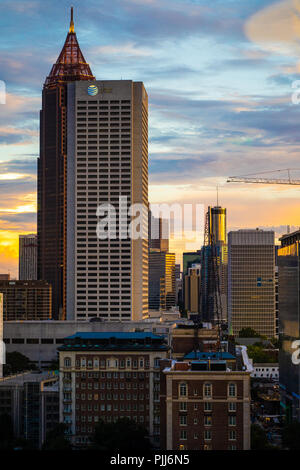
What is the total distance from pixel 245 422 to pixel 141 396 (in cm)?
3097

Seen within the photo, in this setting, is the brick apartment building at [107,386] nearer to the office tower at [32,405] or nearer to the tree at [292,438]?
the office tower at [32,405]

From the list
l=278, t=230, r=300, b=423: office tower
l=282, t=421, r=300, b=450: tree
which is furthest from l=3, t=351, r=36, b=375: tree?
l=282, t=421, r=300, b=450: tree

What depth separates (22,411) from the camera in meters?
121

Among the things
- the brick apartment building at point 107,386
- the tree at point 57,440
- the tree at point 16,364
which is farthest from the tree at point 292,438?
the tree at point 16,364

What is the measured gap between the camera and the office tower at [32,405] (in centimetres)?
11338

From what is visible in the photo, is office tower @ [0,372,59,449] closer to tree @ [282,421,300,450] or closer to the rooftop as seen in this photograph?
the rooftop

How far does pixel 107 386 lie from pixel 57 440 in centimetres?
2027

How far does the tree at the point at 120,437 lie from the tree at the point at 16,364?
82.5 metres

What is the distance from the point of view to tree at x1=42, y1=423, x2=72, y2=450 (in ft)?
289

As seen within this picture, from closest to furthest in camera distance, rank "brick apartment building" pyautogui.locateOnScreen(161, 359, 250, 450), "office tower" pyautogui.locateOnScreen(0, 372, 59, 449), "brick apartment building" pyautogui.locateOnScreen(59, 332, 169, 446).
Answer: "brick apartment building" pyautogui.locateOnScreen(161, 359, 250, 450), "brick apartment building" pyautogui.locateOnScreen(59, 332, 169, 446), "office tower" pyautogui.locateOnScreen(0, 372, 59, 449)

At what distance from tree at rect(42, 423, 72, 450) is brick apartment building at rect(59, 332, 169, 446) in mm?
3461

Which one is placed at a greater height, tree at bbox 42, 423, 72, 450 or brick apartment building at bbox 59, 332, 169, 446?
brick apartment building at bbox 59, 332, 169, 446

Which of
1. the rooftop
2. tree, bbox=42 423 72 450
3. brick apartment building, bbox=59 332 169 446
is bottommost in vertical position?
tree, bbox=42 423 72 450
